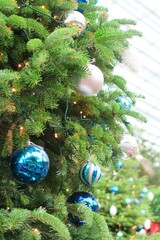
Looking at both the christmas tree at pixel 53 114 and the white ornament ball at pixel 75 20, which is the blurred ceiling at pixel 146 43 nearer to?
the christmas tree at pixel 53 114

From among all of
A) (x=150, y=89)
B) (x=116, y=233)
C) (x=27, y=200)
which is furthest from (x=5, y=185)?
(x=150, y=89)

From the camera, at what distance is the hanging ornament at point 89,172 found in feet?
5.86

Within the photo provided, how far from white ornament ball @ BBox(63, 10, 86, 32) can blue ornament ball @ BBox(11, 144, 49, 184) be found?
0.63 metres

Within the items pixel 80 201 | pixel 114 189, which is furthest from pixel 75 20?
pixel 114 189

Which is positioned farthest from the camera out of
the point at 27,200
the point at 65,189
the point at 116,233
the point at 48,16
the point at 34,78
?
the point at 116,233

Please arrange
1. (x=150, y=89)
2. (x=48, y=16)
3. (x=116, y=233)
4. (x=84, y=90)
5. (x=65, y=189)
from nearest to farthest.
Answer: (x=84, y=90), (x=48, y=16), (x=65, y=189), (x=116, y=233), (x=150, y=89)

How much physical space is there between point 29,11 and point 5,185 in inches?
31.2

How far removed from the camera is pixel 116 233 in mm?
4086

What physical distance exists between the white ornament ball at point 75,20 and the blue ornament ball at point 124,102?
0.48m

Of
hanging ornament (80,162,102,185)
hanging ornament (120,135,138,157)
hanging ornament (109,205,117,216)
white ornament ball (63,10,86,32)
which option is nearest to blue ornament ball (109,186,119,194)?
hanging ornament (109,205,117,216)

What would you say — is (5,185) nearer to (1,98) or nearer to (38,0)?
(1,98)

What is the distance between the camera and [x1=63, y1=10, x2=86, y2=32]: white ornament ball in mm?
1790

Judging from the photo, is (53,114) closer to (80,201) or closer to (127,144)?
(80,201)

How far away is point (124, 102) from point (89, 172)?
1.73ft
